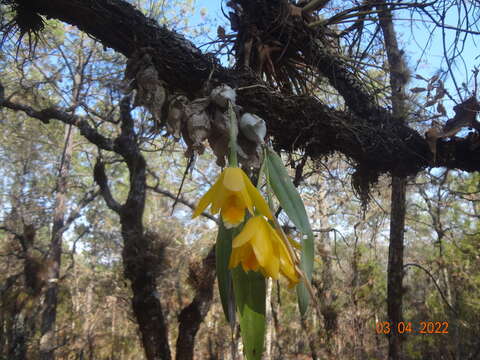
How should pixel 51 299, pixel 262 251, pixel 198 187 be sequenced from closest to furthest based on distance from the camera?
1. pixel 262 251
2. pixel 51 299
3. pixel 198 187

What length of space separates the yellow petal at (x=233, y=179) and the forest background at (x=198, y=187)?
0.98ft

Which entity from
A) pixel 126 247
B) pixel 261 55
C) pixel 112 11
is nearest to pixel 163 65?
pixel 112 11

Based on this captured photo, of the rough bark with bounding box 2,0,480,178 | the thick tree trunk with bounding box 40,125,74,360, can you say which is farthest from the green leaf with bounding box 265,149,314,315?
the thick tree trunk with bounding box 40,125,74,360

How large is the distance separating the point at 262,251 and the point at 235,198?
0.29 ft

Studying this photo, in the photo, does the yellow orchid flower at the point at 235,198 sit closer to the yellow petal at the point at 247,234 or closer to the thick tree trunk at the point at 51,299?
the yellow petal at the point at 247,234

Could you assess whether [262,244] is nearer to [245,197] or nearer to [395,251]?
[245,197]

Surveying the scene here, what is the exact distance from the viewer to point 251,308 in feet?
1.61

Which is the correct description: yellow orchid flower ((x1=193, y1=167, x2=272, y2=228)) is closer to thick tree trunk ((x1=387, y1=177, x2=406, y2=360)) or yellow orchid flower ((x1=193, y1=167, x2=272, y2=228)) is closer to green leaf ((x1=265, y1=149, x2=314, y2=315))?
green leaf ((x1=265, y1=149, x2=314, y2=315))

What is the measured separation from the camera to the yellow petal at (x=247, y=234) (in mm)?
442

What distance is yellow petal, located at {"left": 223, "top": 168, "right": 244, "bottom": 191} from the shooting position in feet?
1.53

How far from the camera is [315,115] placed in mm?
959

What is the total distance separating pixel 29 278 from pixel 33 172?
399 cm

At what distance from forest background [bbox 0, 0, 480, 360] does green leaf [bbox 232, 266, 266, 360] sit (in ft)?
1.21

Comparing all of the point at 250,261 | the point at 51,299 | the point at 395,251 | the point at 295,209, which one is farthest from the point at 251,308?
the point at 51,299
